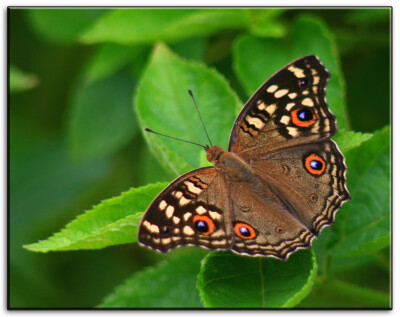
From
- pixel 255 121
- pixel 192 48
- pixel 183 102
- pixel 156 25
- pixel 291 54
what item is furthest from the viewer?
pixel 192 48

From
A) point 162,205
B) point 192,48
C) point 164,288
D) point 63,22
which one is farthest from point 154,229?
point 63,22

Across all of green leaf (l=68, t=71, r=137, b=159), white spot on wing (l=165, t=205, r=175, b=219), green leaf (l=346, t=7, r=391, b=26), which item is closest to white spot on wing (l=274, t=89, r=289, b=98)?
white spot on wing (l=165, t=205, r=175, b=219)

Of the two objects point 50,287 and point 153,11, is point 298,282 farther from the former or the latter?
point 50,287

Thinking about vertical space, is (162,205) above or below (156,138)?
below

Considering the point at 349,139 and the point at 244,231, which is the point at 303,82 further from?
the point at 244,231

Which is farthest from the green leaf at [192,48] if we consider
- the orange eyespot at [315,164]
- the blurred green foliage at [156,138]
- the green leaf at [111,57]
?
the orange eyespot at [315,164]

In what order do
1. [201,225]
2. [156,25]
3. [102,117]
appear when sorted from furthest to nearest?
[102,117] → [156,25] → [201,225]

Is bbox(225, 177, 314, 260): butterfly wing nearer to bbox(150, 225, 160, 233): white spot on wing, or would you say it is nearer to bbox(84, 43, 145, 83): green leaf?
bbox(150, 225, 160, 233): white spot on wing
